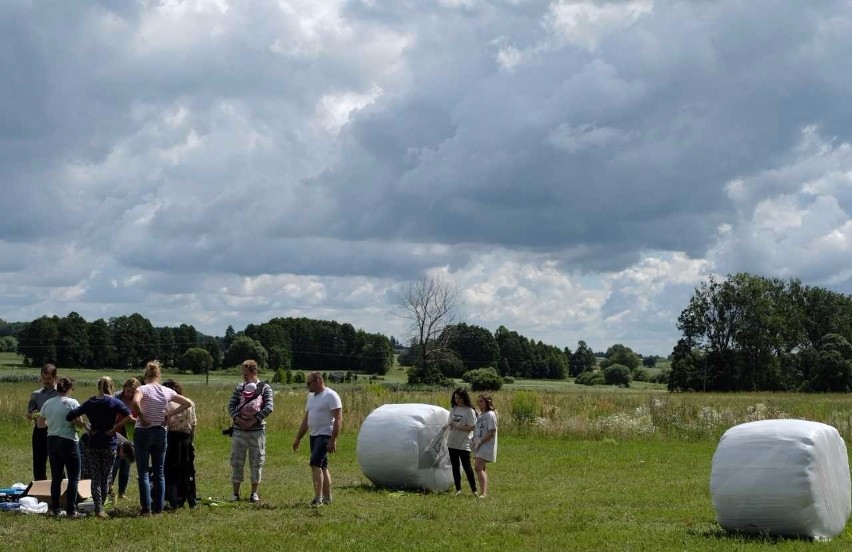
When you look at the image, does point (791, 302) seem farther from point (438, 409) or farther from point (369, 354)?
point (438, 409)

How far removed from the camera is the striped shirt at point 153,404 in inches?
475

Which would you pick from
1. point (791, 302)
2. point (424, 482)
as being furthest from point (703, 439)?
point (791, 302)

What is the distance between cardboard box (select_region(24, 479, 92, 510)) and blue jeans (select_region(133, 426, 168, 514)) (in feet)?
3.37

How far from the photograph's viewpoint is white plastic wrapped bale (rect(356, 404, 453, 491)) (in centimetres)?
1533

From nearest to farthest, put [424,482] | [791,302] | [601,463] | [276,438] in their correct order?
[424,482], [601,463], [276,438], [791,302]

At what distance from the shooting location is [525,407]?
2967 centimetres

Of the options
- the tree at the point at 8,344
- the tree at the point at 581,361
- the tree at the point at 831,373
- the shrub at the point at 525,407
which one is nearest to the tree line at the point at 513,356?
the tree at the point at 581,361

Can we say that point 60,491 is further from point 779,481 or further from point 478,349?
point 478,349

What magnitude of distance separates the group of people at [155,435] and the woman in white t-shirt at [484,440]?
2cm

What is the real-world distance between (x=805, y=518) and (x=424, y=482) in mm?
6495

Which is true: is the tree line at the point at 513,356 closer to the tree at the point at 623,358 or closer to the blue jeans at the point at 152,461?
the tree at the point at 623,358

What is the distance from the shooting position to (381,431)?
1560 cm

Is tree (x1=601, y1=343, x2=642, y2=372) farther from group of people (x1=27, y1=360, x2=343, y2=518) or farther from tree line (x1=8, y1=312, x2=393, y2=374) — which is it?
group of people (x1=27, y1=360, x2=343, y2=518)

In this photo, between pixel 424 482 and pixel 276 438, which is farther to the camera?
pixel 276 438
